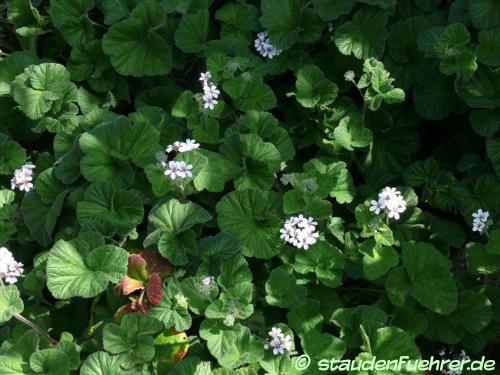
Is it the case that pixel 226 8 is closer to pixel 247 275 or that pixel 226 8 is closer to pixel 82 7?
pixel 82 7

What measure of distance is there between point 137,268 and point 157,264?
86 millimetres

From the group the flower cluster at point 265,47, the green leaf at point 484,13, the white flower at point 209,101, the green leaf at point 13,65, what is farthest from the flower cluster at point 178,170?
the green leaf at point 484,13

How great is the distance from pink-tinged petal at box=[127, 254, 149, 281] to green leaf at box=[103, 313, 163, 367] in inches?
9.1

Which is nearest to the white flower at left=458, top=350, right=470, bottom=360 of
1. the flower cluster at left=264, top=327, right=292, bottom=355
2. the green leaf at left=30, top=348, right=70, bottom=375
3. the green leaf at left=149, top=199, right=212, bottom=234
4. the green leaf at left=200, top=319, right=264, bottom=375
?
the flower cluster at left=264, top=327, right=292, bottom=355

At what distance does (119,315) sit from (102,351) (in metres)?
0.19

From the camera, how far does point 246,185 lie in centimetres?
304

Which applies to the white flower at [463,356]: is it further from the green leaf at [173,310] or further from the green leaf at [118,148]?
the green leaf at [118,148]

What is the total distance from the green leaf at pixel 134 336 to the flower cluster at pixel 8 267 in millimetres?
498

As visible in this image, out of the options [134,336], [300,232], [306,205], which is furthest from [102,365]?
[306,205]

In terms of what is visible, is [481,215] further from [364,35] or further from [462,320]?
[364,35]

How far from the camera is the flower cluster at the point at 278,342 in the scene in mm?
2666

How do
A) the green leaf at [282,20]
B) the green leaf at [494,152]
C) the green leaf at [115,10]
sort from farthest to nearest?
the green leaf at [115,10] < the green leaf at [282,20] < the green leaf at [494,152]

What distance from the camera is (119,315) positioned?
2.76m

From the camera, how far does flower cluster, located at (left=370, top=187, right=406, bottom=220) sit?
111 inches
